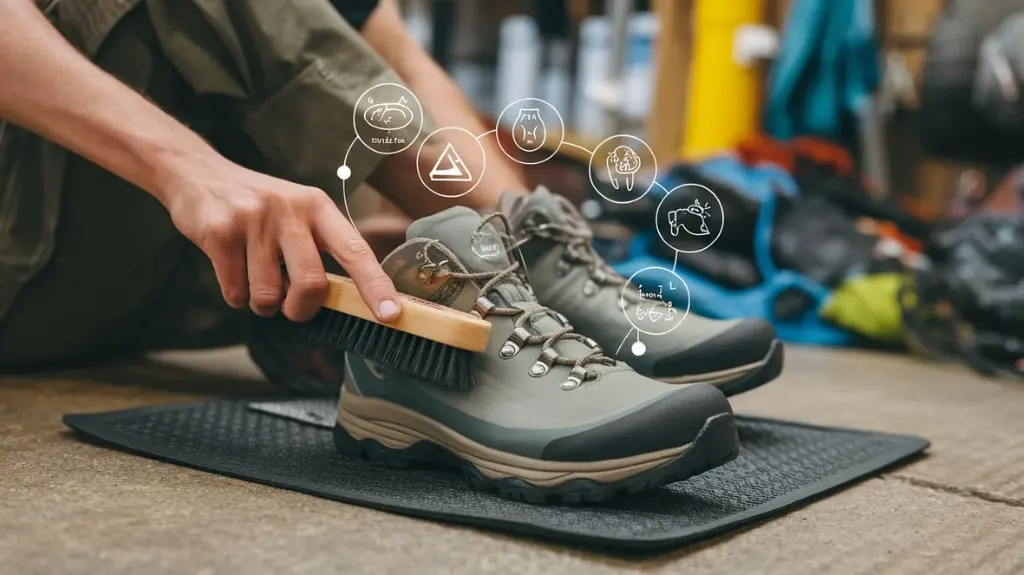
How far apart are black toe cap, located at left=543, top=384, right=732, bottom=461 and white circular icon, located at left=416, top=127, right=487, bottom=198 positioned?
0.20 metres

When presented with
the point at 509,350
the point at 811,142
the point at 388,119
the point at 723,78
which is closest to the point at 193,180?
the point at 388,119

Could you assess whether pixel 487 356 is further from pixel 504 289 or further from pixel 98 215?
pixel 98 215

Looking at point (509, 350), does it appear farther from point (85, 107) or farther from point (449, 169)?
point (85, 107)

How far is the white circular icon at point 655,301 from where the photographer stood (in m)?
0.70

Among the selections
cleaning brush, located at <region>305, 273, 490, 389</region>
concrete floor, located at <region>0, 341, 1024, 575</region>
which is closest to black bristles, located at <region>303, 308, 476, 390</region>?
cleaning brush, located at <region>305, 273, 490, 389</region>

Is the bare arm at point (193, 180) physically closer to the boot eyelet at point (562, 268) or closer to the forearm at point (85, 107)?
the forearm at point (85, 107)

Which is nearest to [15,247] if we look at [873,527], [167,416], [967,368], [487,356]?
[167,416]

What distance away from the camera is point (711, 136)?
2193mm

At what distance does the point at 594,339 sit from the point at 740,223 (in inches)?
32.1

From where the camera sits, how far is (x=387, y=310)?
1.93 feet

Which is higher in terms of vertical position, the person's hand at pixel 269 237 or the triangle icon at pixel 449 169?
the triangle icon at pixel 449 169

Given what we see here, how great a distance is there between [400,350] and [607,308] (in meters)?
0.18

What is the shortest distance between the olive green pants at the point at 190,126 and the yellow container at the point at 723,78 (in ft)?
5.08

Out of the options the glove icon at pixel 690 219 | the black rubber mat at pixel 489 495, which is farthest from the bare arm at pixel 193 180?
the glove icon at pixel 690 219
